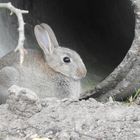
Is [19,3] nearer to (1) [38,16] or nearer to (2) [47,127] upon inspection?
(1) [38,16]

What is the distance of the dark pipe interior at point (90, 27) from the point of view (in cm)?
765

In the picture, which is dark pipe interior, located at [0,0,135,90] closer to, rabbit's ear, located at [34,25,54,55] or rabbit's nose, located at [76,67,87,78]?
rabbit's nose, located at [76,67,87,78]

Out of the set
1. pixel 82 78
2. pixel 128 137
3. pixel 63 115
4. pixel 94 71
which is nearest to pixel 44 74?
pixel 82 78

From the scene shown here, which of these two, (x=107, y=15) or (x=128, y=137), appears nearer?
(x=128, y=137)

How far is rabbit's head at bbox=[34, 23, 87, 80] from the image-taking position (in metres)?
6.55

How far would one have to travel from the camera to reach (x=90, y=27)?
9.01 metres

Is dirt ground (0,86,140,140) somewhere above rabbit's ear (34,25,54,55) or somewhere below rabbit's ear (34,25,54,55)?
below

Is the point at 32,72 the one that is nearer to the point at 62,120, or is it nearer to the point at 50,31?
the point at 50,31

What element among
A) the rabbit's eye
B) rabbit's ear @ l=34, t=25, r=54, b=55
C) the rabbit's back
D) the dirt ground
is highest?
rabbit's ear @ l=34, t=25, r=54, b=55

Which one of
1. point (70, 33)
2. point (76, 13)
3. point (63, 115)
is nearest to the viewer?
point (63, 115)

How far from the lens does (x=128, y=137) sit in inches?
179

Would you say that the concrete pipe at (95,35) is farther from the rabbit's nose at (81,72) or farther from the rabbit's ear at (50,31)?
the rabbit's ear at (50,31)

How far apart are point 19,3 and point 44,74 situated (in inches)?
48.1

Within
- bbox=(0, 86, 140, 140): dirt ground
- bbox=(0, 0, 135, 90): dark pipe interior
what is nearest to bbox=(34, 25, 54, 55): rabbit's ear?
bbox=(0, 0, 135, 90): dark pipe interior
